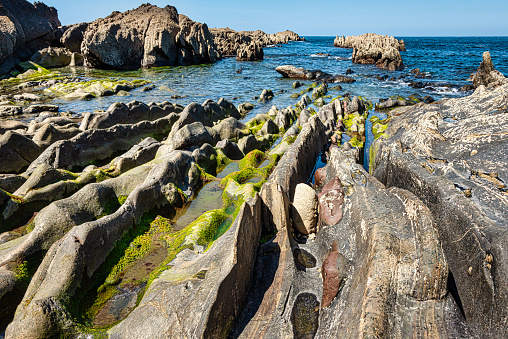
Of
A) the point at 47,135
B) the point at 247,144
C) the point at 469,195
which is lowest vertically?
the point at 247,144

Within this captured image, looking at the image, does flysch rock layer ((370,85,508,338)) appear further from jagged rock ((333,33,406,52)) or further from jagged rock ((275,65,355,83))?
jagged rock ((333,33,406,52))

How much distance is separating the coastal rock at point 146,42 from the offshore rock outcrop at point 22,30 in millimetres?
8650

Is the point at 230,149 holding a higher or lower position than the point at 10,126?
lower

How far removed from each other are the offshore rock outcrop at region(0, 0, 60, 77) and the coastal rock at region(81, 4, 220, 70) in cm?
865

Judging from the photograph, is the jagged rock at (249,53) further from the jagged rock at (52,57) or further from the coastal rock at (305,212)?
the coastal rock at (305,212)

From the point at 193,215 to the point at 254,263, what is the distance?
412 centimetres

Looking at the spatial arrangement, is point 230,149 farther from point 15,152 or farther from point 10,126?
point 10,126

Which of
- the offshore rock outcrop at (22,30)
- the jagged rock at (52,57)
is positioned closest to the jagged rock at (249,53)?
the jagged rock at (52,57)

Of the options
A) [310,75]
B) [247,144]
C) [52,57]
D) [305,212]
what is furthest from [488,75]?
[52,57]

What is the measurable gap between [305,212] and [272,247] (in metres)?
1.33

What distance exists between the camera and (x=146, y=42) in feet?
177

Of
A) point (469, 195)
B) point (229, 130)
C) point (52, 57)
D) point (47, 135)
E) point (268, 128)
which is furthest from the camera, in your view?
point (52, 57)

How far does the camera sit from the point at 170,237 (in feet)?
26.0

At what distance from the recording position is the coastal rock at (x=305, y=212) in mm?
6965
